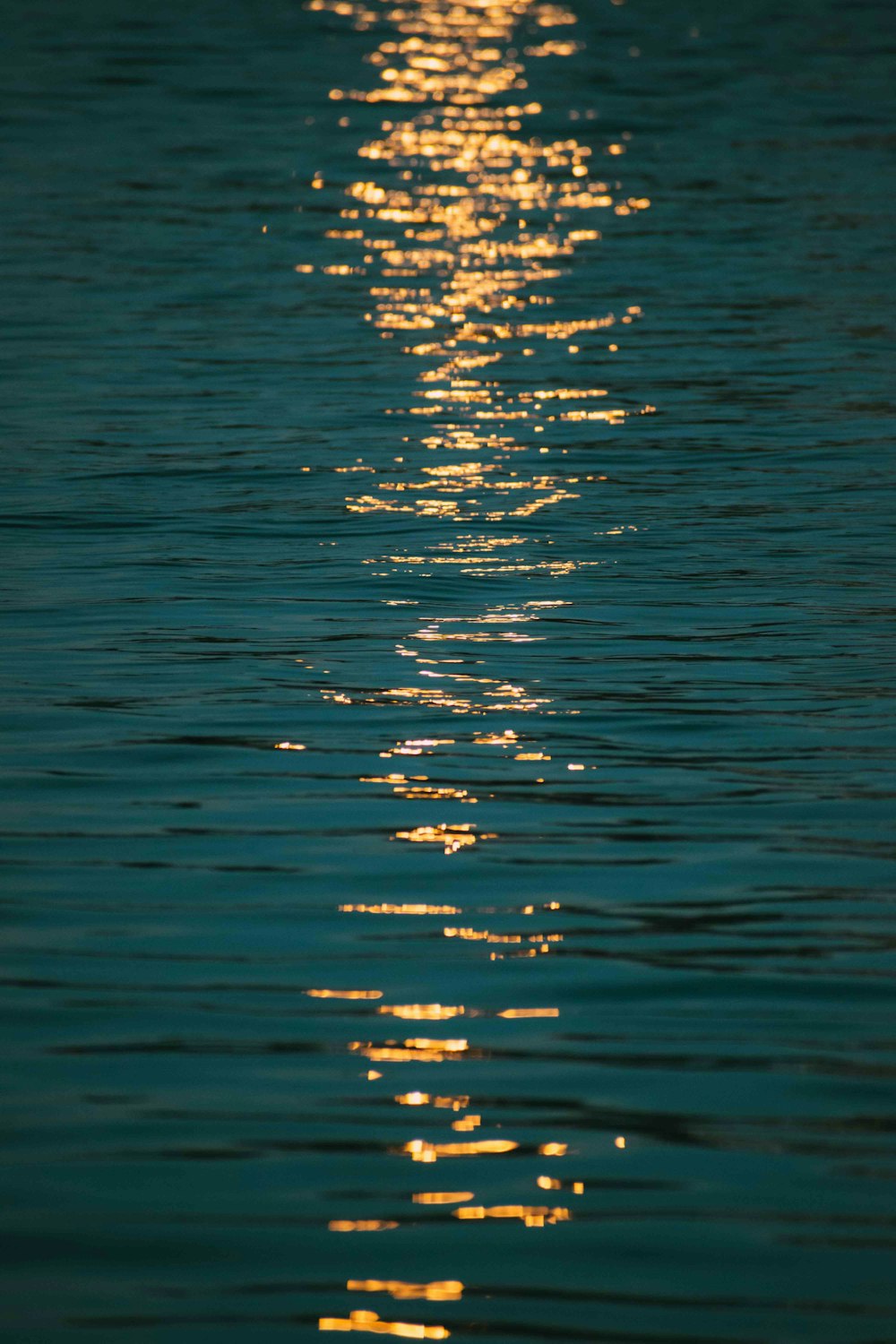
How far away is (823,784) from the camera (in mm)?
5551

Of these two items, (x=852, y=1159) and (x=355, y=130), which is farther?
(x=355, y=130)

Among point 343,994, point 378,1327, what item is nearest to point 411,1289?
point 378,1327

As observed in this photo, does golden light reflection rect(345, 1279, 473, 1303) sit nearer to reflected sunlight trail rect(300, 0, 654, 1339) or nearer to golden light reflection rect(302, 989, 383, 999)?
reflected sunlight trail rect(300, 0, 654, 1339)

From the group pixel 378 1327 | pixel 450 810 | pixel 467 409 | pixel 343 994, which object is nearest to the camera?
pixel 378 1327

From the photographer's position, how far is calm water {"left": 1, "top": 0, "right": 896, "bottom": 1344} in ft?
10.9

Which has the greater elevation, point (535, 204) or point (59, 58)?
point (59, 58)

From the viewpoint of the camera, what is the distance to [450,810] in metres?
5.33

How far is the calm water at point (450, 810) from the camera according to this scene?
3.31 meters

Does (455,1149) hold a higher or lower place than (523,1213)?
higher

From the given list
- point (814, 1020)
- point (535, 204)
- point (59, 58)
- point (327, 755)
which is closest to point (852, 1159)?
point (814, 1020)

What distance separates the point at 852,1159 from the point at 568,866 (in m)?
1.51

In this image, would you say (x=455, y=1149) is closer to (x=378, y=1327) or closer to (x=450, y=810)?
(x=378, y=1327)

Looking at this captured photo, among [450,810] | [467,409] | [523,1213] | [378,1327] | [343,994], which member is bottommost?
[378,1327]

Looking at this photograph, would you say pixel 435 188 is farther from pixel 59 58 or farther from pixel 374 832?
pixel 374 832
